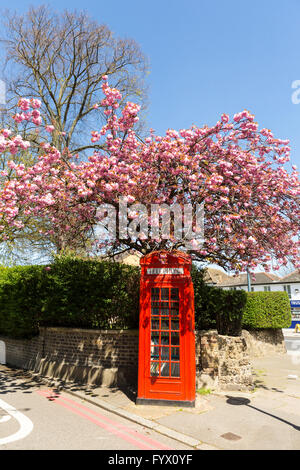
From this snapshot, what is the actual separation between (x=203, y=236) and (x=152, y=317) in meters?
2.68

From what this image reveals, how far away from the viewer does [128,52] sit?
18.8 meters

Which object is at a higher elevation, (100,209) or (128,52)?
(128,52)

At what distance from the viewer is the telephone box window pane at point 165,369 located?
22.9 feet

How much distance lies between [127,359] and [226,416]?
293cm

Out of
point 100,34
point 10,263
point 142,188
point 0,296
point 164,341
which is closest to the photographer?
point 164,341

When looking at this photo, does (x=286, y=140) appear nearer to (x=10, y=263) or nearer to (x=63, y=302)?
(x=63, y=302)

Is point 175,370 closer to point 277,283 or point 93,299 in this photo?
point 93,299

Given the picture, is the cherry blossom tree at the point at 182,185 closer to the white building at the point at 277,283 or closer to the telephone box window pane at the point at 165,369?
the telephone box window pane at the point at 165,369

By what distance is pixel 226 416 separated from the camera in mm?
6352

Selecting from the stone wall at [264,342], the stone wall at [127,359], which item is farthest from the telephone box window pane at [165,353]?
the stone wall at [264,342]

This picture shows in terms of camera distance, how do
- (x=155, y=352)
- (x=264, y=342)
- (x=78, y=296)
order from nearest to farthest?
(x=155, y=352) < (x=78, y=296) < (x=264, y=342)

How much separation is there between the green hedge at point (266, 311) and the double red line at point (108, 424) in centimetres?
926

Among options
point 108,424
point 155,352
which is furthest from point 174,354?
point 108,424
